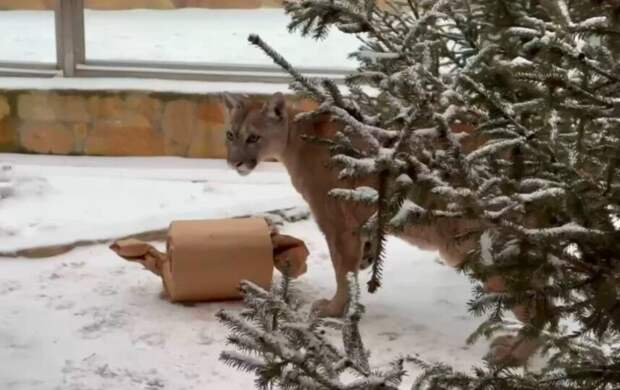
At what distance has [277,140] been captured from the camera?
3.79 meters

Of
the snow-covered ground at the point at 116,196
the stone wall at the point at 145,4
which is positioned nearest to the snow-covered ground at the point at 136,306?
the snow-covered ground at the point at 116,196

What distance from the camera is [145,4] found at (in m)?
6.48

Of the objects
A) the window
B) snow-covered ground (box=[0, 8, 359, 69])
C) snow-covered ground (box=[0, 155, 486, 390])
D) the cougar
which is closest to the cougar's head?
the cougar

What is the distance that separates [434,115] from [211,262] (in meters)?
2.21

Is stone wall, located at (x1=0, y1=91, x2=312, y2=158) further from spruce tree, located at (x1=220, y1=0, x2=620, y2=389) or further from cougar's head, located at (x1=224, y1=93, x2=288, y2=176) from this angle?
spruce tree, located at (x1=220, y1=0, x2=620, y2=389)

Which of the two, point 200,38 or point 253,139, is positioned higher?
point 253,139

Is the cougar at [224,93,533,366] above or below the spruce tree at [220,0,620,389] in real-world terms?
below

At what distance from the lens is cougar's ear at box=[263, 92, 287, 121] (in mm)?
3795

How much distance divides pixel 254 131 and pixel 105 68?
105 inches

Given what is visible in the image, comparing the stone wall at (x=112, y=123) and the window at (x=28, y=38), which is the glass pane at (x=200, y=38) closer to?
the window at (x=28, y=38)

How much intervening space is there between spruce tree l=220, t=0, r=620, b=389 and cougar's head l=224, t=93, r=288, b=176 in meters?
1.82

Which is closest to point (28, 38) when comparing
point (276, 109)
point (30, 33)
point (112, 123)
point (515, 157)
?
point (30, 33)

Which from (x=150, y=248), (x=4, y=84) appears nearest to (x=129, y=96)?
(x=4, y=84)

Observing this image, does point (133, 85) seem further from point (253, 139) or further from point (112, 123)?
point (253, 139)
